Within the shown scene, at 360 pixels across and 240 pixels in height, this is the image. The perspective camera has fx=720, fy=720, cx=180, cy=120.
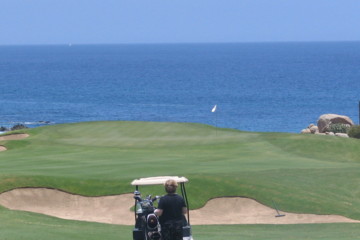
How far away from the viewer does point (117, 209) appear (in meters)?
28.4

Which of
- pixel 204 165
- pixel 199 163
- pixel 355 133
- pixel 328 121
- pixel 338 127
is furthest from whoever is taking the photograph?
pixel 328 121

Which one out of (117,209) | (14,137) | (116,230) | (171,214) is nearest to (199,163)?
(117,209)

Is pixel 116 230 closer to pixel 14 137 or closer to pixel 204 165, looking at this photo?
pixel 204 165

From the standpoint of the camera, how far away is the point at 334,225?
2577 cm

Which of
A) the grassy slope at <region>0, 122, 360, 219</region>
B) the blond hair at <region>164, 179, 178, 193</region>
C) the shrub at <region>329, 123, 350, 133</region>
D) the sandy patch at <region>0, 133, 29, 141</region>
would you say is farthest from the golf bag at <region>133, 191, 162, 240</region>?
the shrub at <region>329, 123, 350, 133</region>

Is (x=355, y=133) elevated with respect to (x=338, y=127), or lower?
lower

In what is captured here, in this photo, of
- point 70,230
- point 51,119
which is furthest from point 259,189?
point 51,119

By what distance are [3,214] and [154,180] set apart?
9.65 m

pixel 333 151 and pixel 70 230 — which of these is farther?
pixel 333 151

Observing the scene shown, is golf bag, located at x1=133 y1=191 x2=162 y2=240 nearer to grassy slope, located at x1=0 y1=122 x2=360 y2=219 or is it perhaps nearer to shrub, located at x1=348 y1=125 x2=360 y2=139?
grassy slope, located at x1=0 y1=122 x2=360 y2=219

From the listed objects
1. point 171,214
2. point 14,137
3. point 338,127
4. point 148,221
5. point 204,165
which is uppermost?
point 14,137

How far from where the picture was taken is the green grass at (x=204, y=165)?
29.2 meters

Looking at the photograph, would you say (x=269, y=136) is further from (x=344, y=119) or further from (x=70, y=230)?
(x=344, y=119)

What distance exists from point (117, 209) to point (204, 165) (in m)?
7.39
